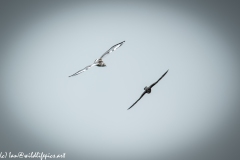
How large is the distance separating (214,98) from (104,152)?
4159 centimetres

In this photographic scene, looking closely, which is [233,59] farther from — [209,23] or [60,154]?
[60,154]

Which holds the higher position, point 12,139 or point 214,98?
point 214,98

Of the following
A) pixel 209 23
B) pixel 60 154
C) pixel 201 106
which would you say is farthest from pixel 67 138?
pixel 209 23

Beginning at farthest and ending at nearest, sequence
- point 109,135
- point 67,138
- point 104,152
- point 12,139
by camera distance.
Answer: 1. point 109,135
2. point 67,138
3. point 104,152
4. point 12,139

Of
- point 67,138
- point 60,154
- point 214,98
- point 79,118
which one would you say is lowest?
point 60,154

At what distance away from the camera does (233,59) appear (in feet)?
340

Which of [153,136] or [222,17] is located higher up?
[222,17]

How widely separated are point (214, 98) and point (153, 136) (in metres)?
26.7

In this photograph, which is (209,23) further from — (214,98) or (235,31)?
(214,98)

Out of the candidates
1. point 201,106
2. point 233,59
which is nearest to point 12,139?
point 201,106

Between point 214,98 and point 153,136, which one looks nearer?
point 153,136

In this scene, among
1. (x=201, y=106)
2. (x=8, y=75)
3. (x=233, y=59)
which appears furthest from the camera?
(x=233, y=59)

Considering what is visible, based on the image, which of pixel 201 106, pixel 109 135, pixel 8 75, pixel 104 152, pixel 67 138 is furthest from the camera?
pixel 8 75

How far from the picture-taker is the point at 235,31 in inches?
3342
